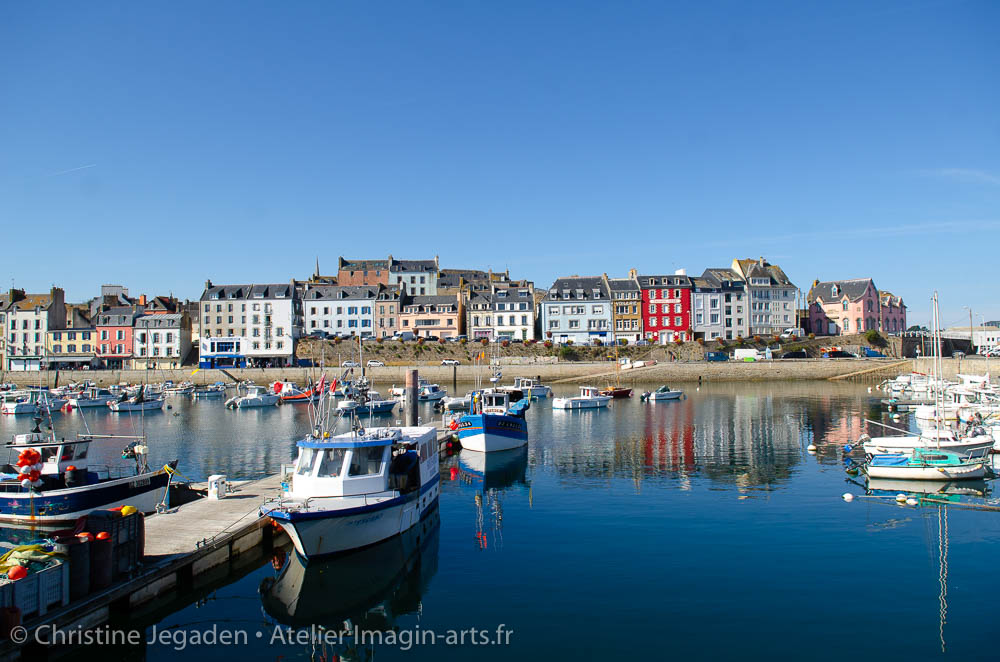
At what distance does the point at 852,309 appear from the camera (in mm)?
102938

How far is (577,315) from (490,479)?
2727 inches

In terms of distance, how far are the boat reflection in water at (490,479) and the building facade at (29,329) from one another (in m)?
86.5

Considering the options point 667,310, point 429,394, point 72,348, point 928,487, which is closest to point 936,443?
point 928,487

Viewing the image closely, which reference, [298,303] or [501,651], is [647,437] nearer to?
[501,651]

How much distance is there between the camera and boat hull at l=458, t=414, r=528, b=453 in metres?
36.1

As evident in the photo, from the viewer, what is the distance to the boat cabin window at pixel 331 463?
18812 millimetres

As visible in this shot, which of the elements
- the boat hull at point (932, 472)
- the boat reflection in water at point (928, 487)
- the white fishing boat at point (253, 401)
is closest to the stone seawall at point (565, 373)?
the white fishing boat at point (253, 401)

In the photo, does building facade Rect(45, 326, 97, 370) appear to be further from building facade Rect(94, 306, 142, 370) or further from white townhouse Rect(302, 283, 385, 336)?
white townhouse Rect(302, 283, 385, 336)

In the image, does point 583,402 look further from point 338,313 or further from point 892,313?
point 892,313

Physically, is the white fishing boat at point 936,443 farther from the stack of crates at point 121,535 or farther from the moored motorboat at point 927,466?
the stack of crates at point 121,535

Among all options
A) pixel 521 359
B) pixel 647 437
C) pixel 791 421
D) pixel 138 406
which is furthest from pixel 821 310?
pixel 138 406

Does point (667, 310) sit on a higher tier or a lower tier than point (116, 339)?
higher

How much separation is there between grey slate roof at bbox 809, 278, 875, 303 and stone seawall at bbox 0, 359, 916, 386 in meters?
21.3

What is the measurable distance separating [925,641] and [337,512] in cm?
1337
